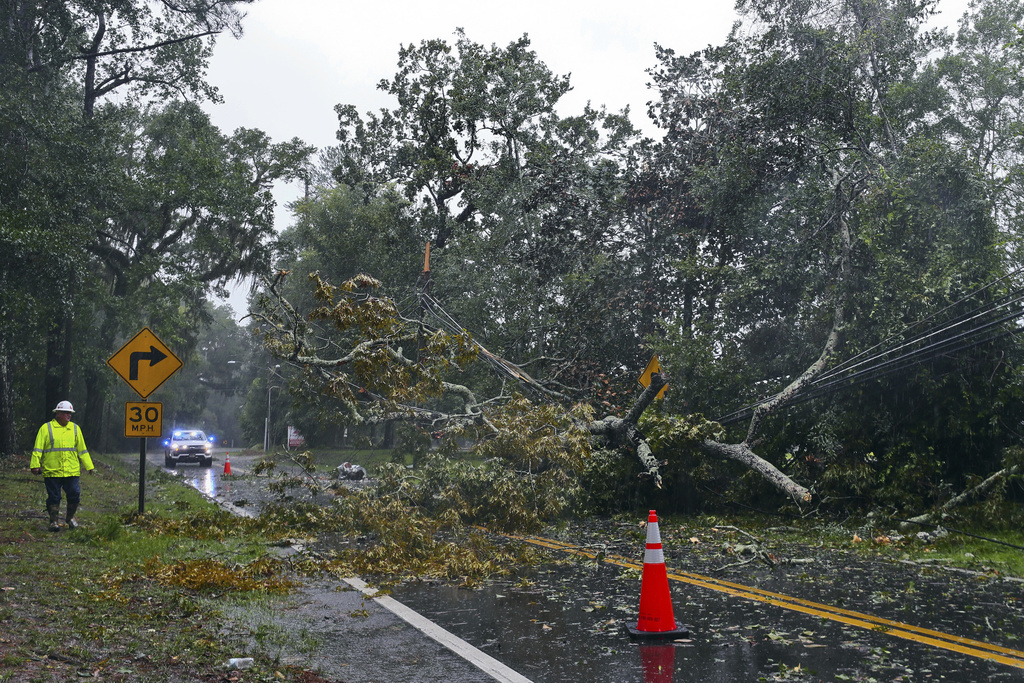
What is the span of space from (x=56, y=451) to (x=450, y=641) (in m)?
7.42

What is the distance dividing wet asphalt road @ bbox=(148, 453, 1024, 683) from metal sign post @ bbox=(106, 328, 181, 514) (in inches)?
236

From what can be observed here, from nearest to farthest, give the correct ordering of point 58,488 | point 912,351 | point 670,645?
point 670,645 → point 58,488 → point 912,351

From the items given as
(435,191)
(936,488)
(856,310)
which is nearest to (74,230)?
(435,191)

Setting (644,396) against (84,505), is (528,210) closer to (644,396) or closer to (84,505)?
(644,396)

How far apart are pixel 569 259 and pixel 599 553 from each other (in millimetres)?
12759

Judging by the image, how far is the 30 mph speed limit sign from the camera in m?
12.7

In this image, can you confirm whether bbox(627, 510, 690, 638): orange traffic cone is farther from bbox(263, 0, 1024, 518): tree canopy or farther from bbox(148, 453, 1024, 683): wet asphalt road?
bbox(263, 0, 1024, 518): tree canopy

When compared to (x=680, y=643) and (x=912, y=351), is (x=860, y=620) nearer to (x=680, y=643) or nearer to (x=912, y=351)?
(x=680, y=643)

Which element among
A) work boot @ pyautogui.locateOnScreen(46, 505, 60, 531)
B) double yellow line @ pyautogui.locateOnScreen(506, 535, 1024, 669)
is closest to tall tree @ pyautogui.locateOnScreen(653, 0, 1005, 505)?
double yellow line @ pyautogui.locateOnScreen(506, 535, 1024, 669)

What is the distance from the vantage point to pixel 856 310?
50.0 ft

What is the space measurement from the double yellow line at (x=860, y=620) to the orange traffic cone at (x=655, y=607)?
4.62 feet

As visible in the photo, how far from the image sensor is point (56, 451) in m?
10.7

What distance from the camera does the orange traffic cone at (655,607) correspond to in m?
5.93

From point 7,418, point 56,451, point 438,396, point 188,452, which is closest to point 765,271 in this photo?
point 438,396
